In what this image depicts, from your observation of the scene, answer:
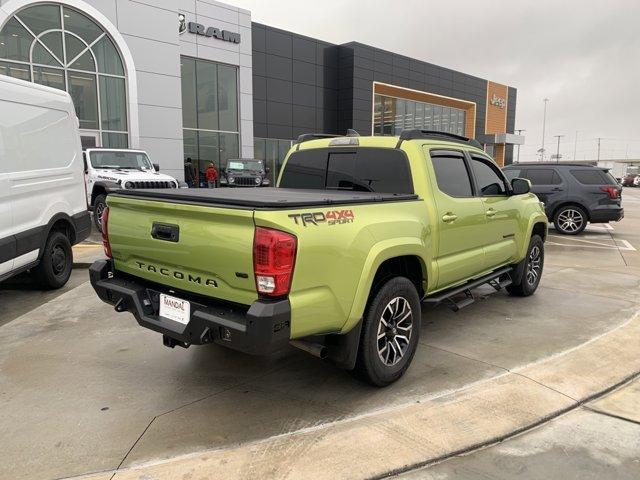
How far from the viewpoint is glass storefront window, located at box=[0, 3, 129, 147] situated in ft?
52.2

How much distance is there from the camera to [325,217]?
3.05 metres

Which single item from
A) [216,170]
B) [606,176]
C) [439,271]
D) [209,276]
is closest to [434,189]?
[439,271]

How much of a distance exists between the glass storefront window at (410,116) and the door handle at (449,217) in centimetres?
2700

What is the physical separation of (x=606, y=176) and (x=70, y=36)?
17.2 meters

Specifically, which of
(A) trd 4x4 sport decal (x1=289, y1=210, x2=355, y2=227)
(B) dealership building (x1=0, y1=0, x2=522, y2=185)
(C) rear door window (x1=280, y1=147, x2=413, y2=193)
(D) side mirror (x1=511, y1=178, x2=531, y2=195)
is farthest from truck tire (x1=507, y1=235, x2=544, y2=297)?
(B) dealership building (x1=0, y1=0, x2=522, y2=185)

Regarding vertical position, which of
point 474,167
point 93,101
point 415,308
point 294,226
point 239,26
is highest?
point 239,26

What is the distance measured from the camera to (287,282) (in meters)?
2.84

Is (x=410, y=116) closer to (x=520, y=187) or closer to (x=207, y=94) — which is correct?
(x=207, y=94)

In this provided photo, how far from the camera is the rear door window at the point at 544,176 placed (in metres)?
12.8

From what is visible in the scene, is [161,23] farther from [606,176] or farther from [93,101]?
[606,176]

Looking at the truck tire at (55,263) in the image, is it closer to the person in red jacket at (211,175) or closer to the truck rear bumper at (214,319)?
the truck rear bumper at (214,319)

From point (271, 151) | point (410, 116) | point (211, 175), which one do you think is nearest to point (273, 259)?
point (211, 175)

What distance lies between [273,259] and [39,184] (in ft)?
15.3

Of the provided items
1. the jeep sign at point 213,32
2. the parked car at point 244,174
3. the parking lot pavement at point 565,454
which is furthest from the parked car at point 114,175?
the jeep sign at point 213,32
